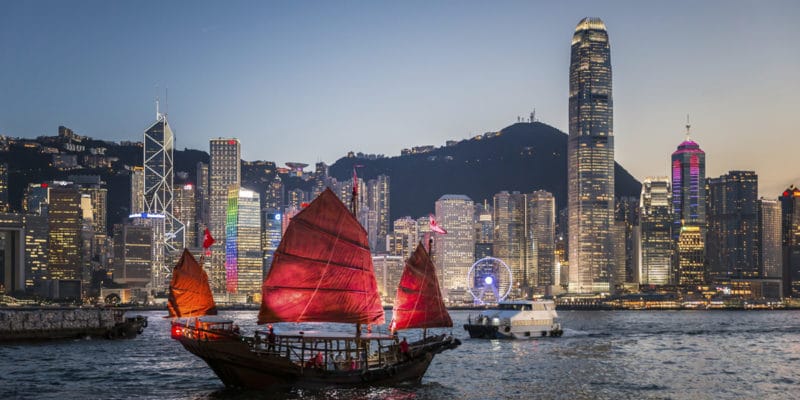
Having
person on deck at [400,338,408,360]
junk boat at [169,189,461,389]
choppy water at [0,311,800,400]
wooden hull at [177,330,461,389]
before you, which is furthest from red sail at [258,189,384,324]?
choppy water at [0,311,800,400]

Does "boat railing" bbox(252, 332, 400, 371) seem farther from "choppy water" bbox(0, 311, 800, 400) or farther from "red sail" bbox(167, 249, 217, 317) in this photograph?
"red sail" bbox(167, 249, 217, 317)

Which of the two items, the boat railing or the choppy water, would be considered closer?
the boat railing

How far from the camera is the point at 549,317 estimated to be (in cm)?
10875

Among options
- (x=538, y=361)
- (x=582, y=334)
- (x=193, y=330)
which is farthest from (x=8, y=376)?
(x=582, y=334)

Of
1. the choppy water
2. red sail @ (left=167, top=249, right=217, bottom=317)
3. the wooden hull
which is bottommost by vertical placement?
the choppy water

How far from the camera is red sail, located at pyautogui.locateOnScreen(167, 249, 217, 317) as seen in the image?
77.7 m

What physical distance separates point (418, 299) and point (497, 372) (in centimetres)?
1275

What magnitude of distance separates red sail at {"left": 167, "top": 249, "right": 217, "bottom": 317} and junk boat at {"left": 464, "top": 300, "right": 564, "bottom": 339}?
35.2 m

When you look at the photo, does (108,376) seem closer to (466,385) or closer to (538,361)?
(466,385)

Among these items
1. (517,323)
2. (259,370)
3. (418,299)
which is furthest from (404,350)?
(517,323)

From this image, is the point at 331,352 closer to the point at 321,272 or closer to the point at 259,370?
the point at 259,370

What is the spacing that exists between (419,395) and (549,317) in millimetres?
57232

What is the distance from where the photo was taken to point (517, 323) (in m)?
104

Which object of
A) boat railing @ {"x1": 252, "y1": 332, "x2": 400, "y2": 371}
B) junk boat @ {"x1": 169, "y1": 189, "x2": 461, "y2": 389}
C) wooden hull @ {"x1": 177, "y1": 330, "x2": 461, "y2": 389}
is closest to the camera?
wooden hull @ {"x1": 177, "y1": 330, "x2": 461, "y2": 389}
